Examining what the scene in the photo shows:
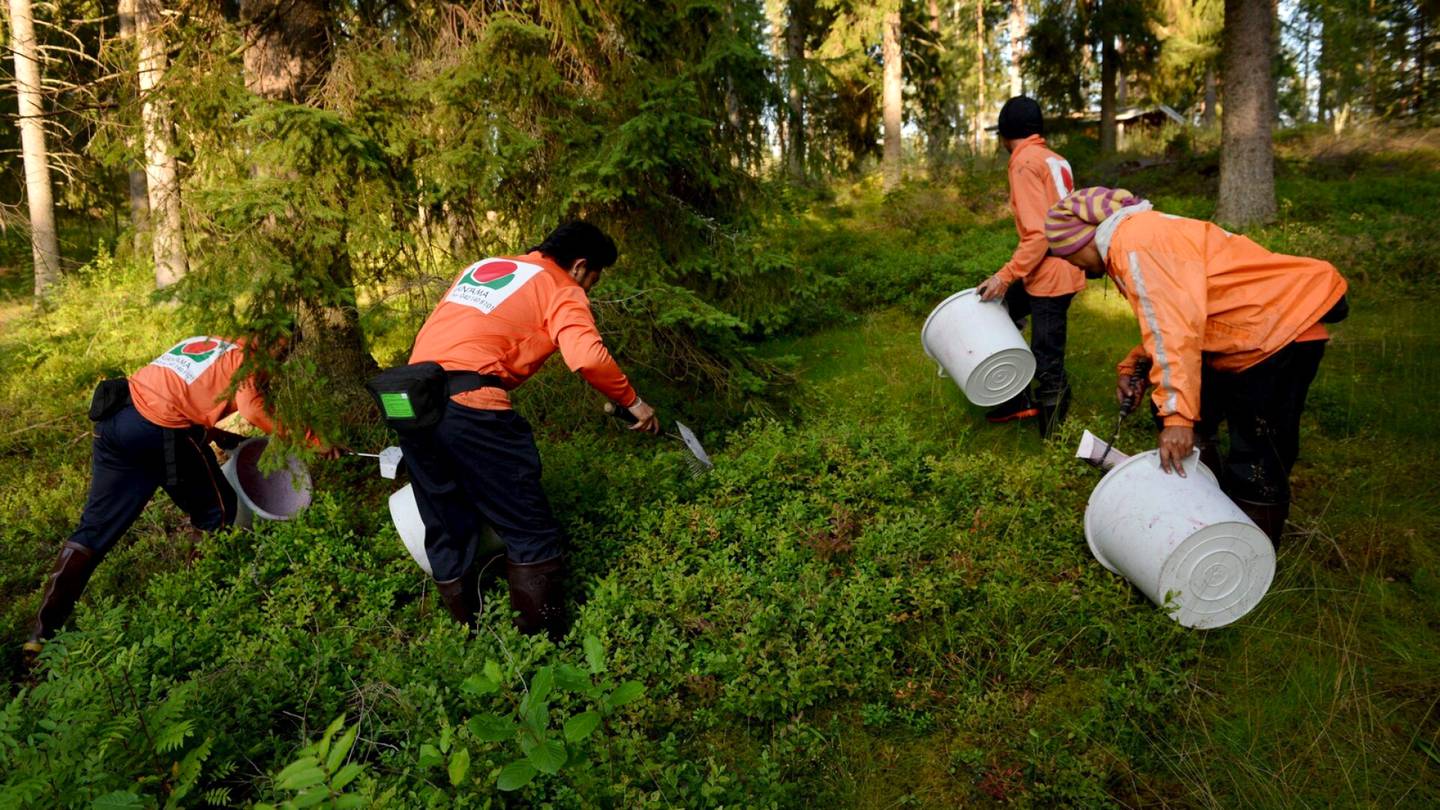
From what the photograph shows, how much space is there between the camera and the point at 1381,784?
7.68ft

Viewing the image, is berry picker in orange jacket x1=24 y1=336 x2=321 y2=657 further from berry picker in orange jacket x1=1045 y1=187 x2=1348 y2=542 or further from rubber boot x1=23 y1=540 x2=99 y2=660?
berry picker in orange jacket x1=1045 y1=187 x2=1348 y2=542

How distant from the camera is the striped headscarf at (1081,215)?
123 inches

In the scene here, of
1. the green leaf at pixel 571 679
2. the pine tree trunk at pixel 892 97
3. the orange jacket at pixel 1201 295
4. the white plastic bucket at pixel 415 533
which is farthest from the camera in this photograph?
the pine tree trunk at pixel 892 97

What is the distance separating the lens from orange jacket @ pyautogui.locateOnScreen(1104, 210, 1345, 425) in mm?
2795

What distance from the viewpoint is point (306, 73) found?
16.0ft

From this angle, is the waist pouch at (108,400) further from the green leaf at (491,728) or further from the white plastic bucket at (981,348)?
the white plastic bucket at (981,348)

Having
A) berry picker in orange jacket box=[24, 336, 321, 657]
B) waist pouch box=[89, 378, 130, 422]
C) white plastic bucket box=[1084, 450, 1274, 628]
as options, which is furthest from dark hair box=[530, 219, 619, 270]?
white plastic bucket box=[1084, 450, 1274, 628]

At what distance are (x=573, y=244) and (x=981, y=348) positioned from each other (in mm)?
2347

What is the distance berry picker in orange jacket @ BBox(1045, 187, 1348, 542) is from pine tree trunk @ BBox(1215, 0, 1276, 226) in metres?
7.43

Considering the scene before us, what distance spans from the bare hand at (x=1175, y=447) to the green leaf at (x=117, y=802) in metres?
3.40

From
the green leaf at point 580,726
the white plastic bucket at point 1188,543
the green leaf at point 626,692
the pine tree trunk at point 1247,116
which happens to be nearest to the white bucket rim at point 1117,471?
the white plastic bucket at point 1188,543

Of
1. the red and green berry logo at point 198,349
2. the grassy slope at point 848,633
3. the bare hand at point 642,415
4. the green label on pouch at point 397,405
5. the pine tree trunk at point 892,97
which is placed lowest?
the grassy slope at point 848,633

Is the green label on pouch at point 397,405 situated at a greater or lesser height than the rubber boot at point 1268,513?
greater

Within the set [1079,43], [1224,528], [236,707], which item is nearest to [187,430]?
[236,707]
